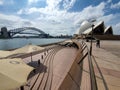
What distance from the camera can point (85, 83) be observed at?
585cm

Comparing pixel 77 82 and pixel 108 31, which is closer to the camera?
pixel 77 82

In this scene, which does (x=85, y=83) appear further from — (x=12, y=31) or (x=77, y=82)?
(x=12, y=31)

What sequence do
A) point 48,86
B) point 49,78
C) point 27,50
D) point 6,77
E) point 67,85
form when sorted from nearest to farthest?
point 6,77 < point 67,85 < point 48,86 < point 49,78 < point 27,50

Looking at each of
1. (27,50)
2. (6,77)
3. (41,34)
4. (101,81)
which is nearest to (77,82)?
(101,81)

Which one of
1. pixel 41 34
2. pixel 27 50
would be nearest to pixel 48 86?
pixel 27 50

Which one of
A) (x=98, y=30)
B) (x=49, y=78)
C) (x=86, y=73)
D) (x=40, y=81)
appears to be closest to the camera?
(x=86, y=73)

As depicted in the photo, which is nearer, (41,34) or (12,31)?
(12,31)

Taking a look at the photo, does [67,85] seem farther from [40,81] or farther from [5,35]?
[5,35]

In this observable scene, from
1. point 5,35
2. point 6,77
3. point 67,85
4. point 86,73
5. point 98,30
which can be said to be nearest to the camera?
point 6,77

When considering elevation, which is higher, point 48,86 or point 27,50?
point 27,50

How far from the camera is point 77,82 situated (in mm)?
6129

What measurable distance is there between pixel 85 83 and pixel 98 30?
210 feet

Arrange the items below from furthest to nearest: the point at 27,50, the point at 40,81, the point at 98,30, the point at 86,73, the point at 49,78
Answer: the point at 98,30
the point at 27,50
the point at 49,78
the point at 40,81
the point at 86,73

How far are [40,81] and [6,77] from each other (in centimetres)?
368
